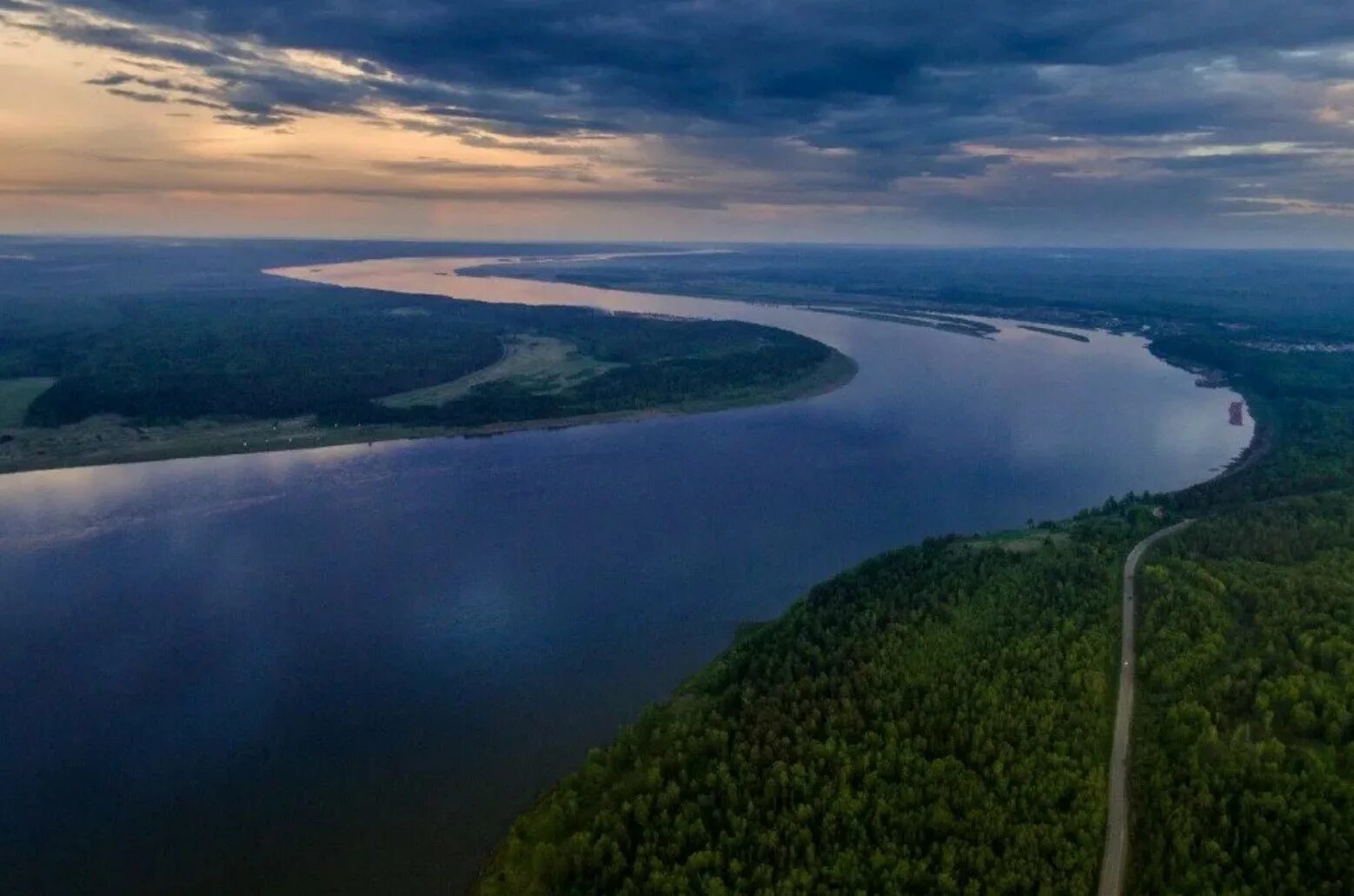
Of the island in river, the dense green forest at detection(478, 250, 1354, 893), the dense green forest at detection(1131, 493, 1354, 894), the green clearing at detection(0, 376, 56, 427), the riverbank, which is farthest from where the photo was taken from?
the green clearing at detection(0, 376, 56, 427)

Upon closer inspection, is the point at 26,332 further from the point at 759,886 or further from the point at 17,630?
the point at 759,886

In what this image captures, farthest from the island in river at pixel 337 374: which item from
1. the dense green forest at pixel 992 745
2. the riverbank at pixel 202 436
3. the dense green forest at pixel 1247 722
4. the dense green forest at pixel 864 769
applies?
the dense green forest at pixel 1247 722

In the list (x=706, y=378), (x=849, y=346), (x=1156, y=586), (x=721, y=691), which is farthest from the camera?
(x=849, y=346)

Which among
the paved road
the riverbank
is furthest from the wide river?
the paved road

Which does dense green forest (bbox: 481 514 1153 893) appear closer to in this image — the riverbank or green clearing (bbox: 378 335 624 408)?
the riverbank

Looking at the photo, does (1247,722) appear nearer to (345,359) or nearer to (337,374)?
(337,374)

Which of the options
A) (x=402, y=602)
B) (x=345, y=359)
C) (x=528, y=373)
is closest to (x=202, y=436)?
(x=345, y=359)

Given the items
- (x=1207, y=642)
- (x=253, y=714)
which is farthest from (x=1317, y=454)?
(x=253, y=714)
